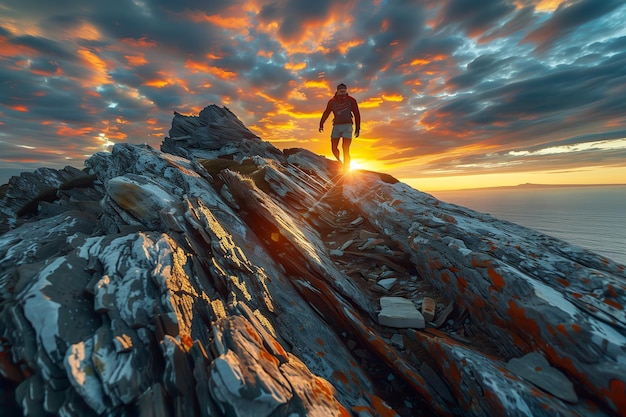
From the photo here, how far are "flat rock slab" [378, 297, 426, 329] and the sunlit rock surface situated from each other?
64 millimetres

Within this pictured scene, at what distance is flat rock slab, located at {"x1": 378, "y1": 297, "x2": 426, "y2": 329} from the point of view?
309 inches

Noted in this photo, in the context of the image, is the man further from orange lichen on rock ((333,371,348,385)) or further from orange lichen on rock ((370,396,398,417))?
orange lichen on rock ((370,396,398,417))

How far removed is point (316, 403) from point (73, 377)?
368 centimetres

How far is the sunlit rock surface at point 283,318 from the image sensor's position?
13.0ft

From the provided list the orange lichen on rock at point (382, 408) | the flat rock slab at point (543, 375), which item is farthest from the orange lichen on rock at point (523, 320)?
the orange lichen on rock at point (382, 408)

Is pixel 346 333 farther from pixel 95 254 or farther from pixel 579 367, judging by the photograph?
pixel 95 254

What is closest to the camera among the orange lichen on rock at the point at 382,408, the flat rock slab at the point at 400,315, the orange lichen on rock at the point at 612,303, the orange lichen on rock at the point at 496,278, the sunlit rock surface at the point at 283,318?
the sunlit rock surface at the point at 283,318

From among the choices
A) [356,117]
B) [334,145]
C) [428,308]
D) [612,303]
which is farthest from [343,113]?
[612,303]

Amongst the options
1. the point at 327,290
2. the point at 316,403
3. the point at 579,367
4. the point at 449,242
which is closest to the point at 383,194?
the point at 449,242

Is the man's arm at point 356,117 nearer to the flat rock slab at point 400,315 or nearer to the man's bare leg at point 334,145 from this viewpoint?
the man's bare leg at point 334,145

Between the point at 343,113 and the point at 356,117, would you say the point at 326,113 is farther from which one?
the point at 356,117

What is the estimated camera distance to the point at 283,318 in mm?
7180

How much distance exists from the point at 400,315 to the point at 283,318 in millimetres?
3758

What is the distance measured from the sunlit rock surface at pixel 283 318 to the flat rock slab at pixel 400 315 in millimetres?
64
